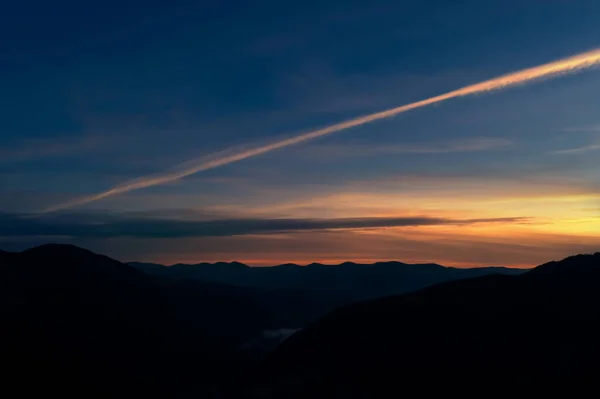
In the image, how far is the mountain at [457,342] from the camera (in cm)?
12000

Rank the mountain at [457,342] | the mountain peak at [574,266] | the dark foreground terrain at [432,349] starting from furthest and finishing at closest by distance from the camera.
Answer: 1. the mountain peak at [574,266]
2. the dark foreground terrain at [432,349]
3. the mountain at [457,342]

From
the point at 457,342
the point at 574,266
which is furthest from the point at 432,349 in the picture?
the point at 574,266

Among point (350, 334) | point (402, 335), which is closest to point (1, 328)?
point (350, 334)

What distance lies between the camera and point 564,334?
422ft

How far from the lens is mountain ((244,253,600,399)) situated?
120000mm

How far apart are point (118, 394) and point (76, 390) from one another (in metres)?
14.8

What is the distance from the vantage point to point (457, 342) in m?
134

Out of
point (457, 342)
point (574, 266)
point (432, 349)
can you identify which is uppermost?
point (574, 266)

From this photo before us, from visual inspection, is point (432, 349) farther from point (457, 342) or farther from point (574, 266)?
point (574, 266)

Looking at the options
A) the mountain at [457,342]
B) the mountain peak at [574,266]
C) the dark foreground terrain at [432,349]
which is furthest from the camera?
the mountain peak at [574,266]

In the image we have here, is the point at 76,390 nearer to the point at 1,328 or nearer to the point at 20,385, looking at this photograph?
the point at 20,385

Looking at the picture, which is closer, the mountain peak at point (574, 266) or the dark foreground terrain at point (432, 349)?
the dark foreground terrain at point (432, 349)

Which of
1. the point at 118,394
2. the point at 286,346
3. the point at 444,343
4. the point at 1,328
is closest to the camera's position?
the point at 444,343

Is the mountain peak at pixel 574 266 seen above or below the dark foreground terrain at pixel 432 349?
above
